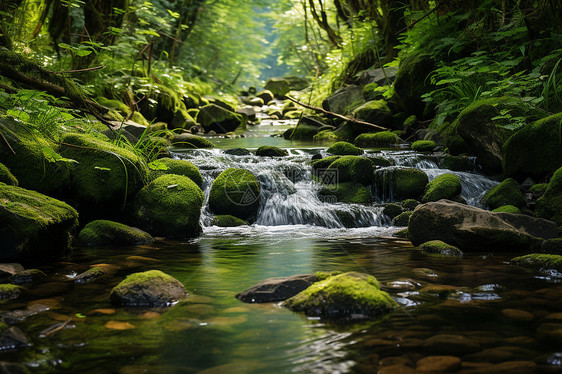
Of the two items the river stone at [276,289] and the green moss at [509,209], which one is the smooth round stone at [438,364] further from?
the green moss at [509,209]

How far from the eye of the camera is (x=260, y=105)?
3170 centimetres

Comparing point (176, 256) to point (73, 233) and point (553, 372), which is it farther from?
point (553, 372)

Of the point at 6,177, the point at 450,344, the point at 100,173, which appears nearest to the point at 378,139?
the point at 100,173

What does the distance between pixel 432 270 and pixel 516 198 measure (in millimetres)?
3132

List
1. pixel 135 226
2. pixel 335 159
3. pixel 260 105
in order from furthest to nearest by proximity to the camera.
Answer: pixel 260 105 → pixel 335 159 → pixel 135 226

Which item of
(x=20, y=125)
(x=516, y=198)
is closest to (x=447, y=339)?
(x=516, y=198)

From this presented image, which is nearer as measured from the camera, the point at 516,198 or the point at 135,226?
the point at 135,226

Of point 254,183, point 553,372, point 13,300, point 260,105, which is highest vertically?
point 260,105

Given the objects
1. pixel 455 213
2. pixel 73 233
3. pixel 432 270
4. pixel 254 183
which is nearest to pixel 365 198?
pixel 254 183

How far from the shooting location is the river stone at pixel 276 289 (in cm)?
349

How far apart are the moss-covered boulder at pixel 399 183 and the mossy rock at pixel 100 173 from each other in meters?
4.03

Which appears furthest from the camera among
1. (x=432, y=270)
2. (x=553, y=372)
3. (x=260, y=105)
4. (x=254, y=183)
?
(x=260, y=105)

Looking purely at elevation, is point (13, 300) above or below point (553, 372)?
above

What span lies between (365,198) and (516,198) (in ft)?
7.31
